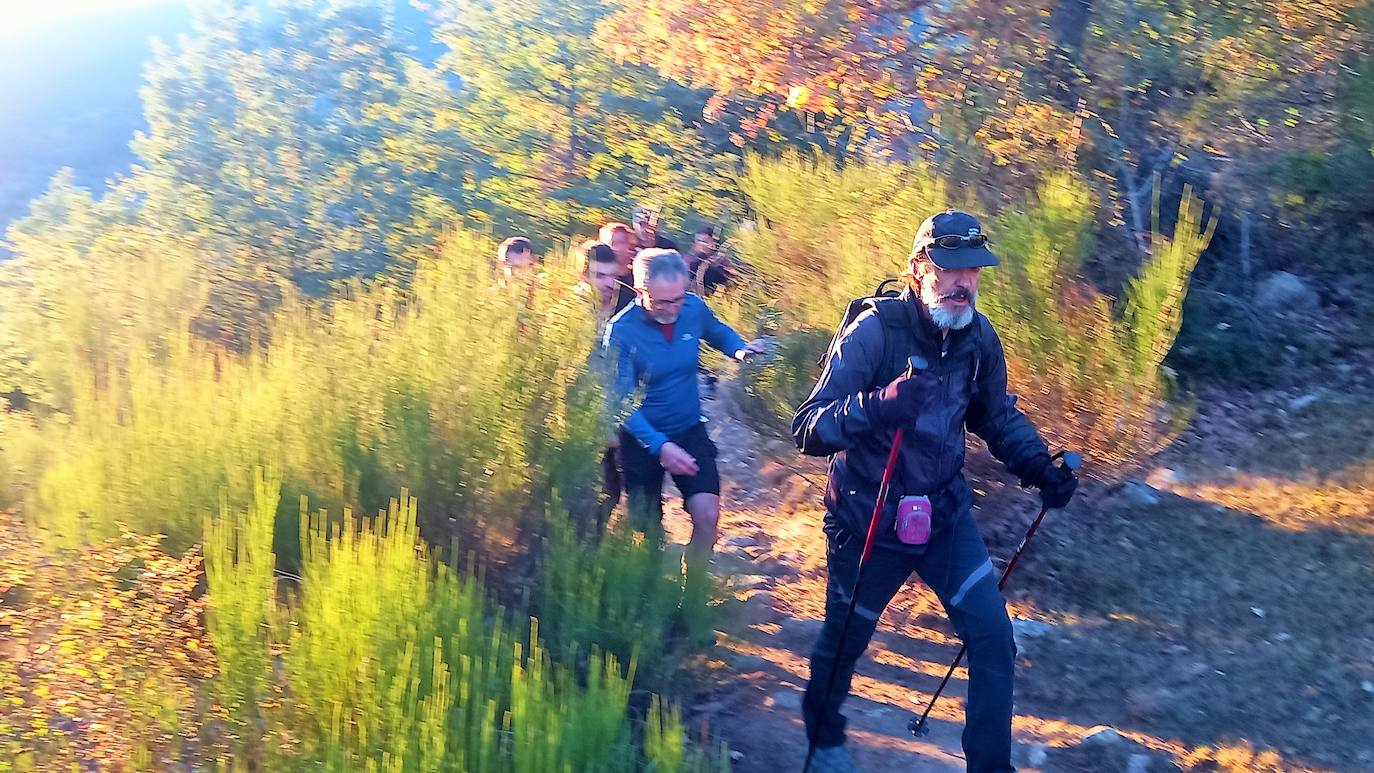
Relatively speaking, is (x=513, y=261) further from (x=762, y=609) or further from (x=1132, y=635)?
(x=1132, y=635)

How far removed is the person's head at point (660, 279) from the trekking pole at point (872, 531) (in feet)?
4.90

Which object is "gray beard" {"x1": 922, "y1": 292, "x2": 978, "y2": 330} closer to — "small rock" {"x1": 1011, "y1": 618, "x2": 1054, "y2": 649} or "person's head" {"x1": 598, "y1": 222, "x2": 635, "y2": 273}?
"small rock" {"x1": 1011, "y1": 618, "x2": 1054, "y2": 649}

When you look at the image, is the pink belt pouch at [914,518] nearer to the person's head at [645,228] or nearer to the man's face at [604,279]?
the man's face at [604,279]

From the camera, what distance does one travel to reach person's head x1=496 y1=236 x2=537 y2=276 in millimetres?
5206

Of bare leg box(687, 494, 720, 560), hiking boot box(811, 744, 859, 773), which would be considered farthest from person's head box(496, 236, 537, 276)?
hiking boot box(811, 744, 859, 773)

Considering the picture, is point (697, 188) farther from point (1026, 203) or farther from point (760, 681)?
point (760, 681)

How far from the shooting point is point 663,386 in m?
4.62

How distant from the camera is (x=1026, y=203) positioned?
247 inches

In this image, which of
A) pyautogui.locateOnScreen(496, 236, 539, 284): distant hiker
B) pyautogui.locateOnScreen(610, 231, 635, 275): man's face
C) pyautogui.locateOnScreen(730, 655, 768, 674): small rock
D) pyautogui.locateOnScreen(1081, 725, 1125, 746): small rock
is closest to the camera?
pyautogui.locateOnScreen(1081, 725, 1125, 746): small rock

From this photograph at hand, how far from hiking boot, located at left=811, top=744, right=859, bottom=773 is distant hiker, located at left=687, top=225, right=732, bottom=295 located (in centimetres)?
482

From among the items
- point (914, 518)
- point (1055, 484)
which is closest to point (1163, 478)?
point (1055, 484)

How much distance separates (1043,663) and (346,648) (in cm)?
314

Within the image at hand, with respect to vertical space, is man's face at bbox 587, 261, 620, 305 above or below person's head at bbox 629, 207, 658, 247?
below

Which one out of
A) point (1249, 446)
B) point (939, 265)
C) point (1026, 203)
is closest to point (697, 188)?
point (1026, 203)
